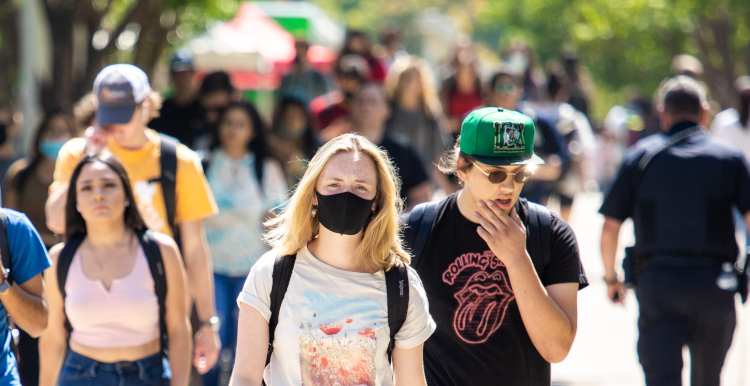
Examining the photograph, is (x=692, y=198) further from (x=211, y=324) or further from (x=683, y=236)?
(x=211, y=324)

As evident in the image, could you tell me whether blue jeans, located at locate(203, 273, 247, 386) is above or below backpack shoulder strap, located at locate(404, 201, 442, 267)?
below

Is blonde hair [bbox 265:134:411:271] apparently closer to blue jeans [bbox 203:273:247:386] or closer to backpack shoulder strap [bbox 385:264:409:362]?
backpack shoulder strap [bbox 385:264:409:362]

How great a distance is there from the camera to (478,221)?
144 inches

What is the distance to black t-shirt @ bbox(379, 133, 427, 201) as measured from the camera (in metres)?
6.65

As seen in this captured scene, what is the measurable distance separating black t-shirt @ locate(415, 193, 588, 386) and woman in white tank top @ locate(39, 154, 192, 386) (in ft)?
4.15

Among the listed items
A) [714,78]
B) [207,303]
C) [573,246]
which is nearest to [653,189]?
[573,246]

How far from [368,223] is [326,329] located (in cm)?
42

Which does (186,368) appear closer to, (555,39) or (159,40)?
(159,40)

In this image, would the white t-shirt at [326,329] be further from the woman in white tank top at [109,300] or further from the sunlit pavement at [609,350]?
the sunlit pavement at [609,350]

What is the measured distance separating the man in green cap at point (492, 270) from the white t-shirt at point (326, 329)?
53 centimetres

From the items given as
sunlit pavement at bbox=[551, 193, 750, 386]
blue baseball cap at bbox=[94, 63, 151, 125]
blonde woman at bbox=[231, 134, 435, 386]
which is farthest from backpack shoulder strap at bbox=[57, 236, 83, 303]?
sunlit pavement at bbox=[551, 193, 750, 386]

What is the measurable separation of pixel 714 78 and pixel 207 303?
1960cm

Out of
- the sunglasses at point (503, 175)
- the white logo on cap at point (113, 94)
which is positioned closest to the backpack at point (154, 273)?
the white logo on cap at point (113, 94)

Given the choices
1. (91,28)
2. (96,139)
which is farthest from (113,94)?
(91,28)
